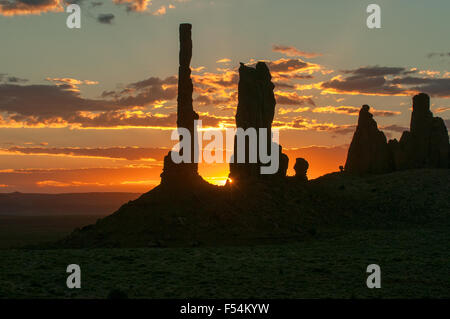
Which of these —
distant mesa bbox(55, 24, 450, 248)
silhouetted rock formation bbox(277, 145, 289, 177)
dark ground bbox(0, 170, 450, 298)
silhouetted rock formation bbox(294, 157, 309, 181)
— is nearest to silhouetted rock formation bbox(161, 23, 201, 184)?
distant mesa bbox(55, 24, 450, 248)

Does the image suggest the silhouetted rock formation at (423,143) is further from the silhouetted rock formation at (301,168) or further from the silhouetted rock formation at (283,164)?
the silhouetted rock formation at (283,164)

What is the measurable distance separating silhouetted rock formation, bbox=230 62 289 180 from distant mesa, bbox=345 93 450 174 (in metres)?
22.6

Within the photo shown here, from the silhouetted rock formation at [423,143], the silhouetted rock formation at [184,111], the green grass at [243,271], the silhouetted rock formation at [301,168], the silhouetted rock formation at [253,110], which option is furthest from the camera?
the silhouetted rock formation at [423,143]

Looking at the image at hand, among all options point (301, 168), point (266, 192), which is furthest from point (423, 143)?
point (266, 192)

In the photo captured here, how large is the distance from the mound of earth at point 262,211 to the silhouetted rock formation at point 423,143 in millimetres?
7706

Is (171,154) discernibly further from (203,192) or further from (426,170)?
(426,170)

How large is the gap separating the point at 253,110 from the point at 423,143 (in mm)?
33456

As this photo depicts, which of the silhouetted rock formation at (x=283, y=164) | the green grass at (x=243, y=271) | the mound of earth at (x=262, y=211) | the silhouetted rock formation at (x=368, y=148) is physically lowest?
the green grass at (x=243, y=271)

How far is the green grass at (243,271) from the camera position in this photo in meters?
38.4

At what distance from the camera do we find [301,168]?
81812 mm

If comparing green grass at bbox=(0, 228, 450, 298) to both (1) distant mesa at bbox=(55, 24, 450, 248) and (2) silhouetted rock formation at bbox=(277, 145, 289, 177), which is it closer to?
(1) distant mesa at bbox=(55, 24, 450, 248)

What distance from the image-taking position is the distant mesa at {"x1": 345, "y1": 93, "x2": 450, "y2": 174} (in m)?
93.8

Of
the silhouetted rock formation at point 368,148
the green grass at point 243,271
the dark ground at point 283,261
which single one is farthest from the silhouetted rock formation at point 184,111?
the silhouetted rock formation at point 368,148

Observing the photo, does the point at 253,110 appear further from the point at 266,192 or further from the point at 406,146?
the point at 406,146
